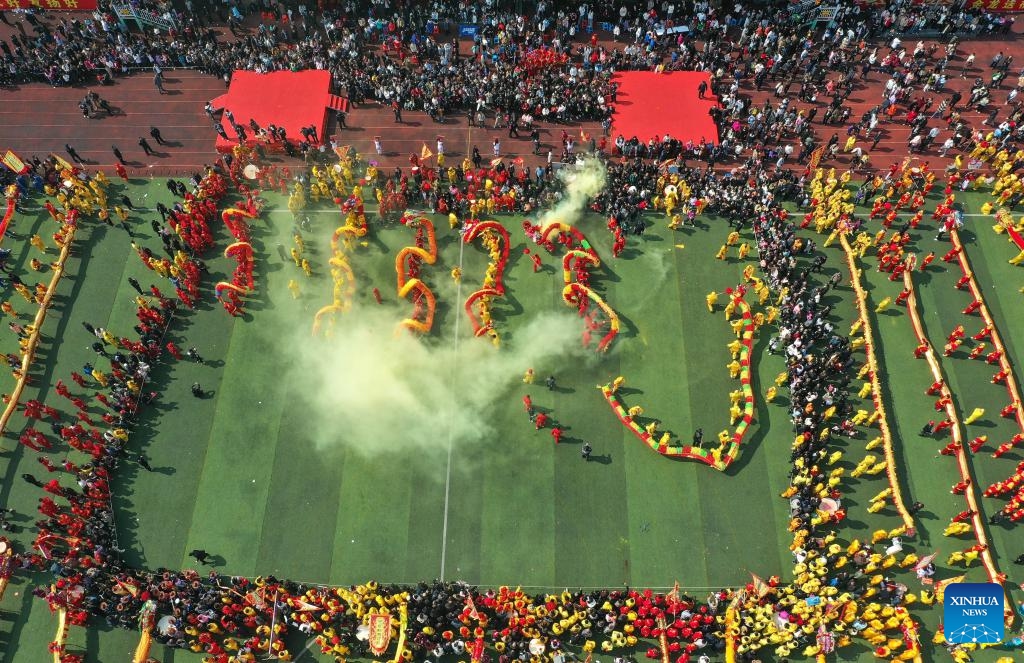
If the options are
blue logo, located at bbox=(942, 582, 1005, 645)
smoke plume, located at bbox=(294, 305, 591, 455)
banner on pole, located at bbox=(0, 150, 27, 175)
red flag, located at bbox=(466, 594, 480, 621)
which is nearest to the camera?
red flag, located at bbox=(466, 594, 480, 621)

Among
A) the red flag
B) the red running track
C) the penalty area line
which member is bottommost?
the red flag

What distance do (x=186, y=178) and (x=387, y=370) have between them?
2056 cm

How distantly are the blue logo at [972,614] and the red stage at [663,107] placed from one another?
29.4 m

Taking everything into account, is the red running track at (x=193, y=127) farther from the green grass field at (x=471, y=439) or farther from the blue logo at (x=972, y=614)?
the blue logo at (x=972, y=614)

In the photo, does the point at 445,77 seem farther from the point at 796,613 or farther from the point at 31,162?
the point at 796,613

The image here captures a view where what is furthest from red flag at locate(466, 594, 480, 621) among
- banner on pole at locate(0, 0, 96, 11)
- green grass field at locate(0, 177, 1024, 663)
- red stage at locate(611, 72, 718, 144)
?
banner on pole at locate(0, 0, 96, 11)

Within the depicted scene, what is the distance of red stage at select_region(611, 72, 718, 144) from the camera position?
4425cm

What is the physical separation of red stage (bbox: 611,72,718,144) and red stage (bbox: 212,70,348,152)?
64.6ft

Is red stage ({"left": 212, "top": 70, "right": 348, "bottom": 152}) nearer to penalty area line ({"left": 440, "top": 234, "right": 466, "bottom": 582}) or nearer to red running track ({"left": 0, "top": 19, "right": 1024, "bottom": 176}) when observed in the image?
red running track ({"left": 0, "top": 19, "right": 1024, "bottom": 176})

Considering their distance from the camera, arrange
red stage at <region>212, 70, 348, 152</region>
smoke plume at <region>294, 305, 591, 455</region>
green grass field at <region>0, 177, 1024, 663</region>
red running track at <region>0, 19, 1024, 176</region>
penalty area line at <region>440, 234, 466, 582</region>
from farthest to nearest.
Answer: red stage at <region>212, 70, 348, 152</region>, red running track at <region>0, 19, 1024, 176</region>, smoke plume at <region>294, 305, 591, 455</region>, penalty area line at <region>440, 234, 466, 582</region>, green grass field at <region>0, 177, 1024, 663</region>

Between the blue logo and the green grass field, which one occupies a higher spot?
the green grass field

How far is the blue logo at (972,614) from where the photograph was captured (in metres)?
27.7

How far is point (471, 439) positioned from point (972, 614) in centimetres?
2340

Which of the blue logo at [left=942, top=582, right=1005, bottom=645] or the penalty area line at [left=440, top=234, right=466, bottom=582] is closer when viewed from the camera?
the blue logo at [left=942, top=582, right=1005, bottom=645]
